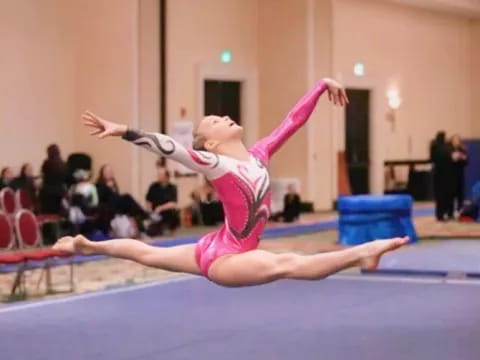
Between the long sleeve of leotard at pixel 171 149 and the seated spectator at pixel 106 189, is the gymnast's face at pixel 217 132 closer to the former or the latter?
the long sleeve of leotard at pixel 171 149

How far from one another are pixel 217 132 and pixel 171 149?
1.91ft

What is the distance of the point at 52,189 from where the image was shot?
1298 cm

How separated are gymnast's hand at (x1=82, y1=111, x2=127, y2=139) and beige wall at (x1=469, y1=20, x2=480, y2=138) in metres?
19.4

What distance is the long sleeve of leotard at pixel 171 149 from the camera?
15.0 feet

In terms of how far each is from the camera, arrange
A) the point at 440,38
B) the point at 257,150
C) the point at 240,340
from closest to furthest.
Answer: the point at 257,150 < the point at 240,340 < the point at 440,38

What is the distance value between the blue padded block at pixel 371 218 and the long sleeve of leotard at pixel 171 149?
8.30 metres

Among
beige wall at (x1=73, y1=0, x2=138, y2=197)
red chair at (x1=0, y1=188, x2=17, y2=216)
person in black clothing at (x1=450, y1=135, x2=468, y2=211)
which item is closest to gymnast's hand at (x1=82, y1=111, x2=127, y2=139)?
red chair at (x1=0, y1=188, x2=17, y2=216)

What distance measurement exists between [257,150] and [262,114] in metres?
13.4

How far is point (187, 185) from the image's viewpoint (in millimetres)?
16672

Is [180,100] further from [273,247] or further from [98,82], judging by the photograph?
[273,247]

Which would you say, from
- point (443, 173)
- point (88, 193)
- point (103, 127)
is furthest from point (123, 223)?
point (103, 127)

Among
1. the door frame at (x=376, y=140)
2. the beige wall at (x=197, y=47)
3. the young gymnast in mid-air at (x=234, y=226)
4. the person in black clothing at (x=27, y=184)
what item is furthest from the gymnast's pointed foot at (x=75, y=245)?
the door frame at (x=376, y=140)

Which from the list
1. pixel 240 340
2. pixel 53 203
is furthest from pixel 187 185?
pixel 240 340

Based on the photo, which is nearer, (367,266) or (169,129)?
(367,266)
